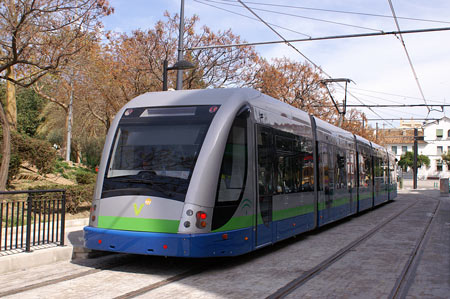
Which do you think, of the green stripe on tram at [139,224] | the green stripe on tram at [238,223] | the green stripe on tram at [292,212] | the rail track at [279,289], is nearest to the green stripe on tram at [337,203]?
the green stripe on tram at [292,212]

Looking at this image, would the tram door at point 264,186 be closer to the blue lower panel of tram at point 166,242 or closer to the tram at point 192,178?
the tram at point 192,178

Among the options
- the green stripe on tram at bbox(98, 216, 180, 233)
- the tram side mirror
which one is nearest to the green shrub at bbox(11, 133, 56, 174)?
the green stripe on tram at bbox(98, 216, 180, 233)

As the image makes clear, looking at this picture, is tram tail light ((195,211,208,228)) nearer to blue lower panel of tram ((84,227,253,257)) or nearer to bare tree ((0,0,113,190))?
blue lower panel of tram ((84,227,253,257))

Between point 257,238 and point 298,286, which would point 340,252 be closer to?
point 257,238

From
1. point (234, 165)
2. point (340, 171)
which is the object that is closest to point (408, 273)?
point (234, 165)

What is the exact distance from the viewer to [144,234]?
7.64 m

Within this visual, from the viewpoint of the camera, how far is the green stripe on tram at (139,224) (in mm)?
7619

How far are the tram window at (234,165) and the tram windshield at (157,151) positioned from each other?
0.49 meters

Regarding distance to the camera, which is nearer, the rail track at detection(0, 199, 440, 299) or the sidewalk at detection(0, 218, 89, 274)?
the rail track at detection(0, 199, 440, 299)

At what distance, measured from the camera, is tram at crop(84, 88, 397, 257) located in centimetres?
768

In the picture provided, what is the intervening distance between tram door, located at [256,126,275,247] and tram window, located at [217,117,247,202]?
0.59 metres

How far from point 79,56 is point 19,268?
9969 mm

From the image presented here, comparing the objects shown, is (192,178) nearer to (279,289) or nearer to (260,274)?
(260,274)

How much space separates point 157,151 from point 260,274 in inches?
103
